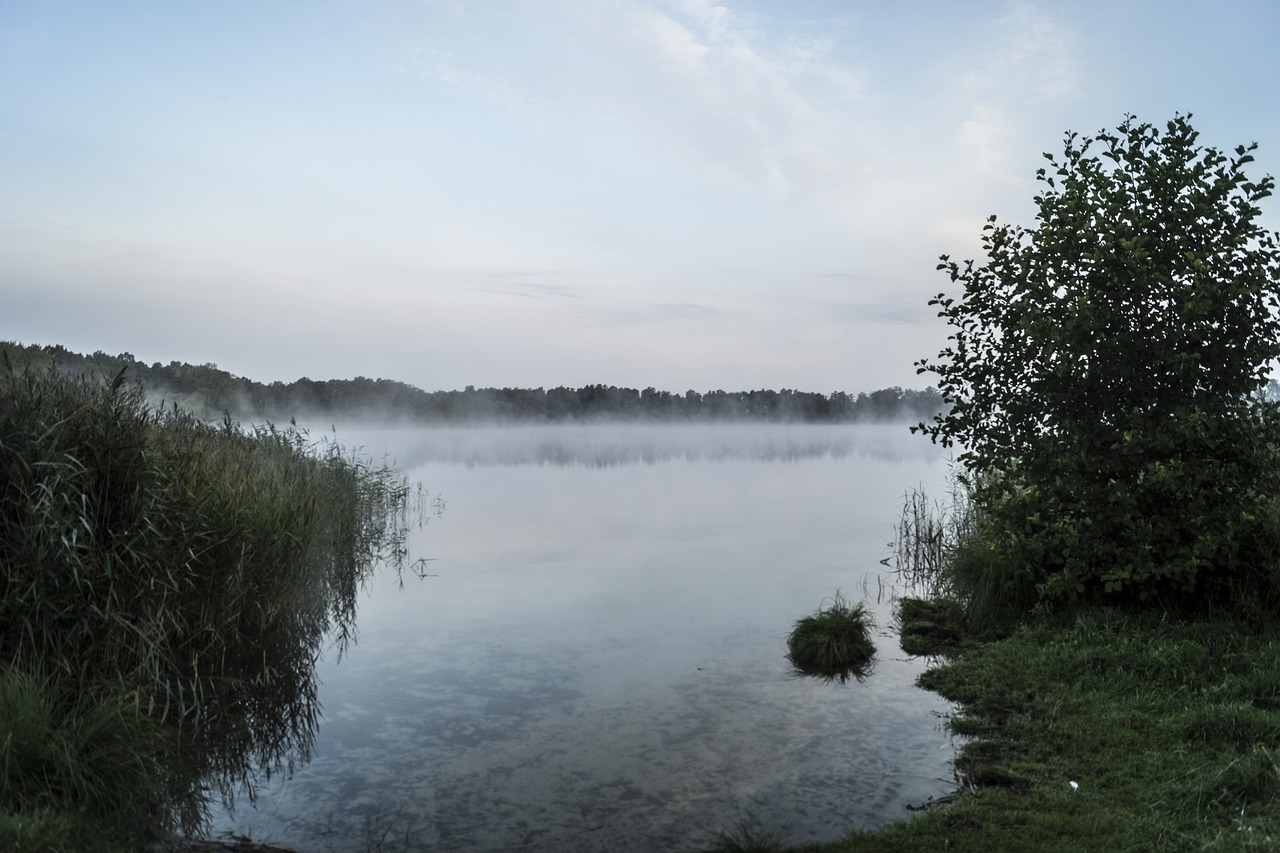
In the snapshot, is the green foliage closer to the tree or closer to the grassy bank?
the grassy bank

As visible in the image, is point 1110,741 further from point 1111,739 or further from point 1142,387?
point 1142,387

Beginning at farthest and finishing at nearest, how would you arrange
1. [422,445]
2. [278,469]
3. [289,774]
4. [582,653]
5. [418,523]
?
[422,445] → [418,523] → [278,469] → [582,653] → [289,774]

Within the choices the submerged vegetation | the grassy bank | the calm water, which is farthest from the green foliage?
the grassy bank

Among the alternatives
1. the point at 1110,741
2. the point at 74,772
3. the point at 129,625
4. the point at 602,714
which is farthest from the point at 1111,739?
the point at 129,625

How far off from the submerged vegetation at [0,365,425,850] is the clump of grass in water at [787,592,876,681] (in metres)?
4.60

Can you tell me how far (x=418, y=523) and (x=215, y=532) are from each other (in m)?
12.5

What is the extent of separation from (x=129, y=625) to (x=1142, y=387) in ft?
27.8

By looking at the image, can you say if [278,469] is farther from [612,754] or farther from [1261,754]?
[1261,754]

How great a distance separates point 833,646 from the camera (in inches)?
353

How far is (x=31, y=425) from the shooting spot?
6398 mm

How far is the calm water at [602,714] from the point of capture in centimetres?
550

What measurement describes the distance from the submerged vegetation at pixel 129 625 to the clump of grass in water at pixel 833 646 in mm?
4596

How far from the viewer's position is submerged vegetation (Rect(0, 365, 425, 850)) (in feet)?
15.5

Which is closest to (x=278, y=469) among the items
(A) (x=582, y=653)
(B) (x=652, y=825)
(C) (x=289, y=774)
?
(A) (x=582, y=653)
